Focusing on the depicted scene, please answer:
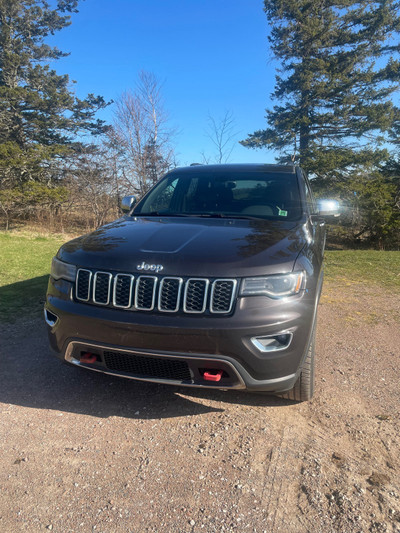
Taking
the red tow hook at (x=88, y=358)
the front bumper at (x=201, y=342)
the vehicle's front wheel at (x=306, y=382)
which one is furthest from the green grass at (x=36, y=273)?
the vehicle's front wheel at (x=306, y=382)

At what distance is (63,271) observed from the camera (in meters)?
2.71

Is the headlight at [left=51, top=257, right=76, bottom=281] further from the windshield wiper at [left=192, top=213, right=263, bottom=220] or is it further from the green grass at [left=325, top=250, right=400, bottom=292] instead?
the green grass at [left=325, top=250, right=400, bottom=292]

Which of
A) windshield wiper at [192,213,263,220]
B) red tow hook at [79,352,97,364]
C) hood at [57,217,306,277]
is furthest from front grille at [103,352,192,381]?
windshield wiper at [192,213,263,220]

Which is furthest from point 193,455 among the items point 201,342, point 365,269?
point 365,269

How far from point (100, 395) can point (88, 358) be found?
544 mm

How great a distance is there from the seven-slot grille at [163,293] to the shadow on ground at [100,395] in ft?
2.92

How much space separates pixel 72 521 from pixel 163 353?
942 millimetres

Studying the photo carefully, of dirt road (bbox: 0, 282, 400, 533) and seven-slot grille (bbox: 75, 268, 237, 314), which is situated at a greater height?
seven-slot grille (bbox: 75, 268, 237, 314)

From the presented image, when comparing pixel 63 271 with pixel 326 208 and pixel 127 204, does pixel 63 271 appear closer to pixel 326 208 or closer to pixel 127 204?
pixel 127 204

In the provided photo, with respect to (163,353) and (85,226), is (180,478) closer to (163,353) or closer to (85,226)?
(163,353)

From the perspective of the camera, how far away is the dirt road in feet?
6.02

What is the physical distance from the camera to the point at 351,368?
11.5ft

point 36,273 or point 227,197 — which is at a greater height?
point 227,197

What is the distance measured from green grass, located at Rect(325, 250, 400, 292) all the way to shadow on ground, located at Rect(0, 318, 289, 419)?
513cm
